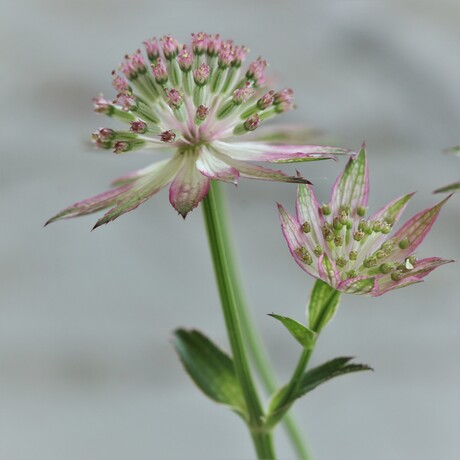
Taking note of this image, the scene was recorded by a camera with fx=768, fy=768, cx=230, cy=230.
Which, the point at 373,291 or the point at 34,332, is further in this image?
the point at 34,332

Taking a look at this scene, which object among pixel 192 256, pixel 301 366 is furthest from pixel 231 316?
pixel 192 256

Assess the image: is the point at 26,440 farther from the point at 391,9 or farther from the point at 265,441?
the point at 391,9

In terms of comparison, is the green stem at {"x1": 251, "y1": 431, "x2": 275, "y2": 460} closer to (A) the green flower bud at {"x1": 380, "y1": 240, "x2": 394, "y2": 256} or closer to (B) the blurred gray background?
(A) the green flower bud at {"x1": 380, "y1": 240, "x2": 394, "y2": 256}

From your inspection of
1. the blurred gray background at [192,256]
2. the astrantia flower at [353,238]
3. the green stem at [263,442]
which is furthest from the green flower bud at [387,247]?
the blurred gray background at [192,256]

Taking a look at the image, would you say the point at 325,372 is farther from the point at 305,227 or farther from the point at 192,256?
the point at 192,256

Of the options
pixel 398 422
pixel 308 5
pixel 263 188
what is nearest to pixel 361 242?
pixel 398 422

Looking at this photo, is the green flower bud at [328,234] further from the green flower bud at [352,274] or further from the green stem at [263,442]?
the green stem at [263,442]

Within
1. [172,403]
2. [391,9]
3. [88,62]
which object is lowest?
[172,403]
